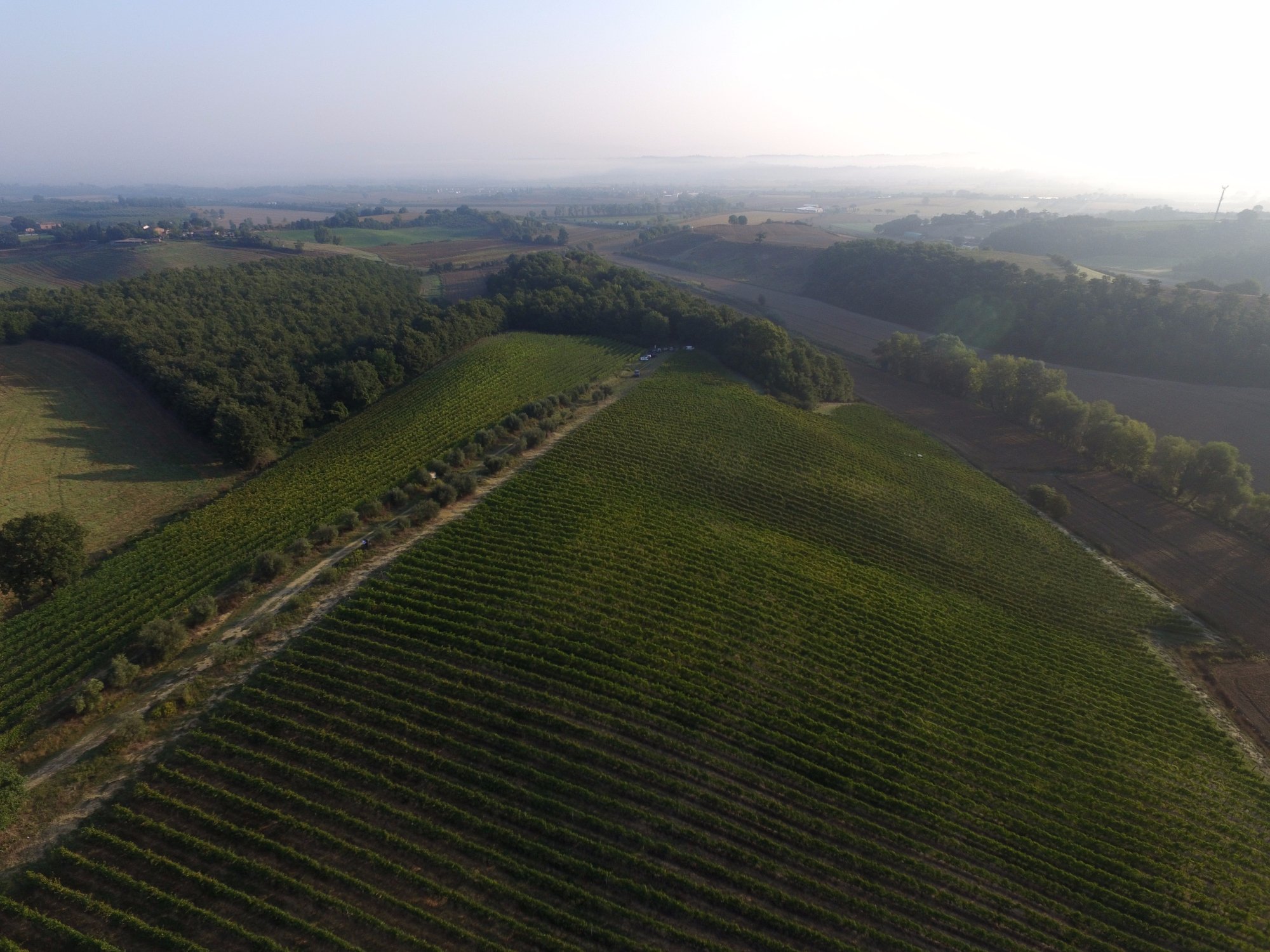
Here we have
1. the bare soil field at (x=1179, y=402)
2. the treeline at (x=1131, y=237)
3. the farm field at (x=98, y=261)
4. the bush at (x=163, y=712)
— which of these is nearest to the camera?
the bush at (x=163, y=712)

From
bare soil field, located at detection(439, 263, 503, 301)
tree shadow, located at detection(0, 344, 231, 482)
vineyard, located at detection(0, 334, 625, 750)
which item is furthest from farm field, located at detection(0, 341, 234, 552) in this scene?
bare soil field, located at detection(439, 263, 503, 301)

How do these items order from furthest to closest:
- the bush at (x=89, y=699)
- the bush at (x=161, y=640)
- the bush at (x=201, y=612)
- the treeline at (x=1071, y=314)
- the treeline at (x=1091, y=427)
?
the treeline at (x=1071, y=314) < the treeline at (x=1091, y=427) < the bush at (x=201, y=612) < the bush at (x=161, y=640) < the bush at (x=89, y=699)

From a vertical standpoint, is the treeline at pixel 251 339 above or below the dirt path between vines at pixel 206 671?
above

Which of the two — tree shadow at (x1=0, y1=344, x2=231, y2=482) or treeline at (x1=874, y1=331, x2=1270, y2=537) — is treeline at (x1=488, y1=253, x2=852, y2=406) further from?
tree shadow at (x1=0, y1=344, x2=231, y2=482)

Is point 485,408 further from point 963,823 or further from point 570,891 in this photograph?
point 963,823

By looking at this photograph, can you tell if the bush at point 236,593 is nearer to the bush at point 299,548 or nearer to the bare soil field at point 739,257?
the bush at point 299,548

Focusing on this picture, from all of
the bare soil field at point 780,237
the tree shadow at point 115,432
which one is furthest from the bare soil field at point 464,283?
the bare soil field at point 780,237

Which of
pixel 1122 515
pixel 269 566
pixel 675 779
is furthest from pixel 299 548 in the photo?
pixel 1122 515
